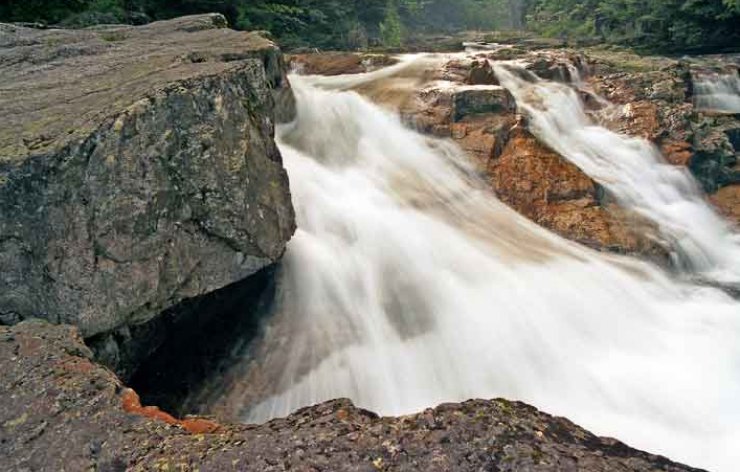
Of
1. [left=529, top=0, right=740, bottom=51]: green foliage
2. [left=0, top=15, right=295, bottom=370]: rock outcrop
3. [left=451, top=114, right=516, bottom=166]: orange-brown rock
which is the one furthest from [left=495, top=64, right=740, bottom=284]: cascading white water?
[left=529, top=0, right=740, bottom=51]: green foliage

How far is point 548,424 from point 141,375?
378 cm

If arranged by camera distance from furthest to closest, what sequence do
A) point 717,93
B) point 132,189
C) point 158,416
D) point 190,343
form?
point 717,93
point 190,343
point 132,189
point 158,416

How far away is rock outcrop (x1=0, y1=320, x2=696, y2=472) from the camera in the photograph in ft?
7.41

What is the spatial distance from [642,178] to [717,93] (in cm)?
701

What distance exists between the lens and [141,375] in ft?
15.9

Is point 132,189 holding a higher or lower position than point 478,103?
higher

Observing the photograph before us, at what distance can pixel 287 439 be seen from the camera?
2416mm

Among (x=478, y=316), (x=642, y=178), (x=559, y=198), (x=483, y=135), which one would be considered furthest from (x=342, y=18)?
(x=478, y=316)

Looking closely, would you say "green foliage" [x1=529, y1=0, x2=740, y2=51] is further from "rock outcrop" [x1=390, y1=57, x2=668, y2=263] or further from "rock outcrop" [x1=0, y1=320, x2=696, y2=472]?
"rock outcrop" [x1=0, y1=320, x2=696, y2=472]

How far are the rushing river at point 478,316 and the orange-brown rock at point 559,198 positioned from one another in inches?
13.4

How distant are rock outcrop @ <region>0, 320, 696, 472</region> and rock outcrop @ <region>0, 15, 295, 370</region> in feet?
3.85

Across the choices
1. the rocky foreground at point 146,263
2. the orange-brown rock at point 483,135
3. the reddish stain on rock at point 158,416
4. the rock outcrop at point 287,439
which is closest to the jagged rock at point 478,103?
the orange-brown rock at point 483,135

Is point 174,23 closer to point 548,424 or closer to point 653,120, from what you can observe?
point 548,424

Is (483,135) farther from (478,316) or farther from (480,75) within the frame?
(478,316)
